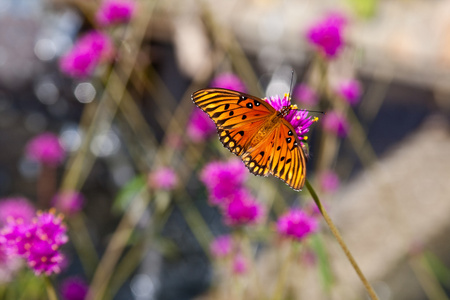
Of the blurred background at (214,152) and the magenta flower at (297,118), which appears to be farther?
the blurred background at (214,152)

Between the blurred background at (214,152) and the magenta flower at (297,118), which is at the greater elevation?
the blurred background at (214,152)

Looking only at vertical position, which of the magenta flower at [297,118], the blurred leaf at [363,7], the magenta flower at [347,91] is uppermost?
the blurred leaf at [363,7]

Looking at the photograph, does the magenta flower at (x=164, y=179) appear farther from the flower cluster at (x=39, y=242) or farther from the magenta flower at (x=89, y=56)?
the flower cluster at (x=39, y=242)

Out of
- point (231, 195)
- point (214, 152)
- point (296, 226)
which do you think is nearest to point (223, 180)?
point (231, 195)

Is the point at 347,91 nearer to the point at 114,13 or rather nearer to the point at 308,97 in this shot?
the point at 308,97

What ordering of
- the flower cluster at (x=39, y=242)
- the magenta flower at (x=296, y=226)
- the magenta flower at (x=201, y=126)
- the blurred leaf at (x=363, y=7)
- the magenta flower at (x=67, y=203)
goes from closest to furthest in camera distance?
the flower cluster at (x=39, y=242)
the magenta flower at (x=296, y=226)
the magenta flower at (x=201, y=126)
the magenta flower at (x=67, y=203)
the blurred leaf at (x=363, y=7)

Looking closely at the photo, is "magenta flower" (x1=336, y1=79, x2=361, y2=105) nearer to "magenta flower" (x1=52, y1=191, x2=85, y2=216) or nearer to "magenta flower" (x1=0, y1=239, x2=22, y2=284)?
"magenta flower" (x1=52, y1=191, x2=85, y2=216)

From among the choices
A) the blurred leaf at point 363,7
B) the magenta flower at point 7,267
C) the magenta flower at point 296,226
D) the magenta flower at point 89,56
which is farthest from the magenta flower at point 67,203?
the blurred leaf at point 363,7
